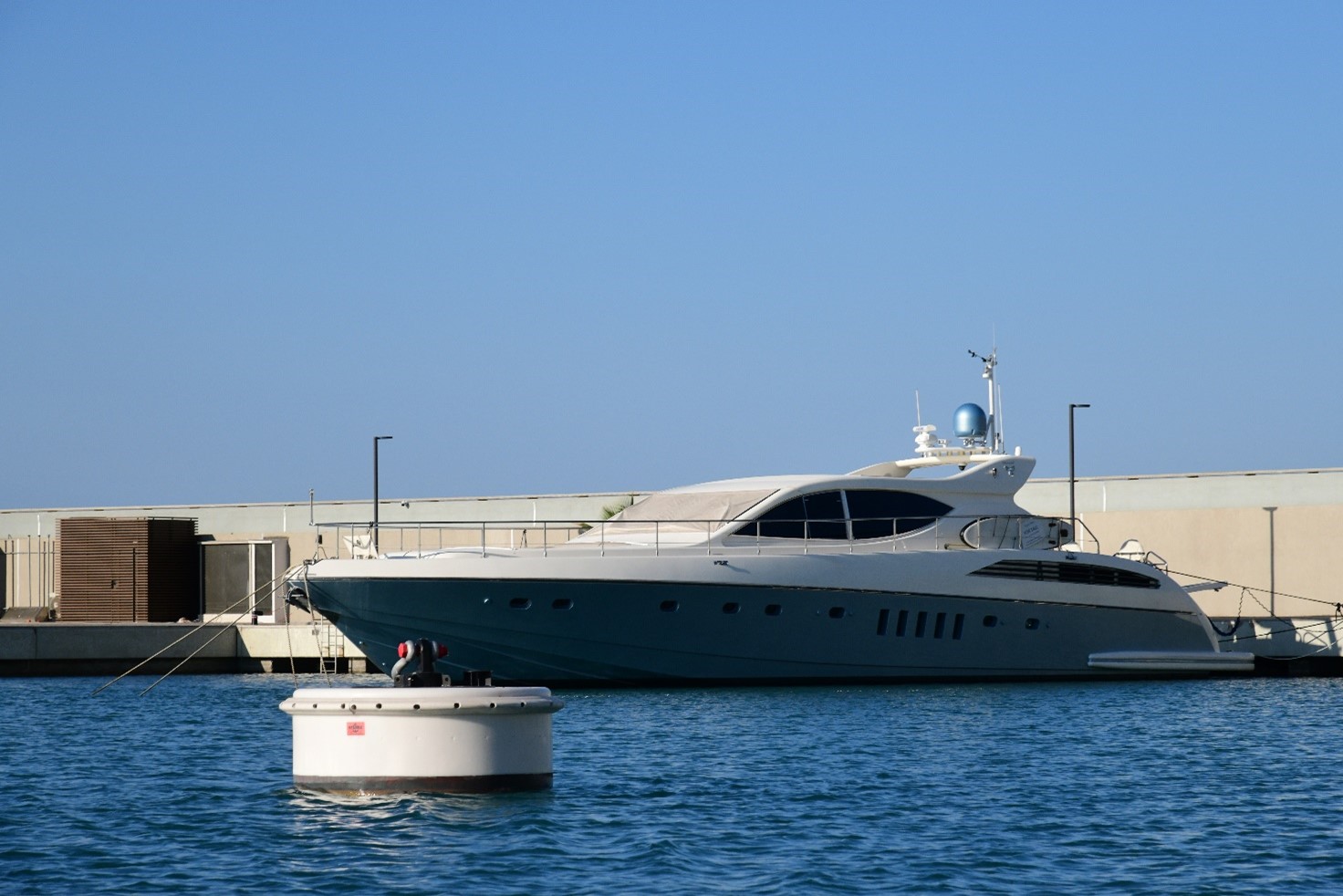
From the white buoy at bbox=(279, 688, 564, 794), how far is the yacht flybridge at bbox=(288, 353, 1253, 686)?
34.2 feet

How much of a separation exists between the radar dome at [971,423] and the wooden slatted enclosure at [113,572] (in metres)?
22.0

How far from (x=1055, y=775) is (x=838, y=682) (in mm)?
10271

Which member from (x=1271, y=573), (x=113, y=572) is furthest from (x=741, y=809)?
(x=113, y=572)

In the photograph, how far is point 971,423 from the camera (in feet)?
102

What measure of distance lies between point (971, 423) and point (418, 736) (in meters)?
19.3

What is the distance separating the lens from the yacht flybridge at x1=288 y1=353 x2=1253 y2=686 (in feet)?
81.1

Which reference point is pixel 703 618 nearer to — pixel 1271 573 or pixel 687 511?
pixel 687 511

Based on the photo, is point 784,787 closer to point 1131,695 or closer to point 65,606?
point 1131,695

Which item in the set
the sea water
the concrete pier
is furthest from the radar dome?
the concrete pier

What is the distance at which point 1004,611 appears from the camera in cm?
2775

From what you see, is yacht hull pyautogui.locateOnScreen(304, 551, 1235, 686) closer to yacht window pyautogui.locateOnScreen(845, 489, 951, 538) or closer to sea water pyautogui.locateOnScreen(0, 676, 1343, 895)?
yacht window pyautogui.locateOnScreen(845, 489, 951, 538)

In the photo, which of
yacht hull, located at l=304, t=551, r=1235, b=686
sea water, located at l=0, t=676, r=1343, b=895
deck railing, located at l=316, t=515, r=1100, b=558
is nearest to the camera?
sea water, located at l=0, t=676, r=1343, b=895

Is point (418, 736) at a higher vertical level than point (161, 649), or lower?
higher

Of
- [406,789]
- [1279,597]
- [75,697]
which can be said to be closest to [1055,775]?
[406,789]
